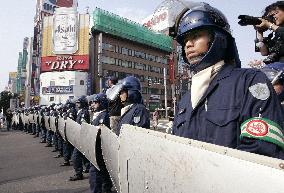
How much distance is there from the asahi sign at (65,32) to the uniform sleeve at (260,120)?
53947mm

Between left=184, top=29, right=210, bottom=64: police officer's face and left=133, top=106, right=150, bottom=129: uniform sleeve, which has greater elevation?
left=184, top=29, right=210, bottom=64: police officer's face

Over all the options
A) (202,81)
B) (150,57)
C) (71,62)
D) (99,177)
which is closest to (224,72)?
(202,81)

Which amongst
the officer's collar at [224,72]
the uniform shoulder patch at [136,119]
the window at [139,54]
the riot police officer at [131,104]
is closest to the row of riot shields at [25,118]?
the riot police officer at [131,104]

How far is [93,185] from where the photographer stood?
4867mm

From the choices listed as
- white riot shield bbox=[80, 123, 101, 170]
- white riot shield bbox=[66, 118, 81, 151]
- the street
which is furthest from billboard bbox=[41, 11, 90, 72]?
white riot shield bbox=[80, 123, 101, 170]

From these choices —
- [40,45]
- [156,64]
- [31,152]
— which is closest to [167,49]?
[156,64]

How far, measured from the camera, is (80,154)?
23.1ft

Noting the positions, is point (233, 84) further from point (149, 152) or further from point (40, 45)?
point (40, 45)

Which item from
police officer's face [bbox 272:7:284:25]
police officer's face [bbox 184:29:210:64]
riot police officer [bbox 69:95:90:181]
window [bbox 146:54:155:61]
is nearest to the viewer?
police officer's face [bbox 184:29:210:64]

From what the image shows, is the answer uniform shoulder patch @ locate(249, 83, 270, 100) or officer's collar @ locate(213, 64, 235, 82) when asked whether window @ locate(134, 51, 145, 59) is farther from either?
uniform shoulder patch @ locate(249, 83, 270, 100)

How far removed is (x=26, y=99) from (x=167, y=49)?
3437 cm

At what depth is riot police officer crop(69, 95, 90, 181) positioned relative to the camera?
7023 mm

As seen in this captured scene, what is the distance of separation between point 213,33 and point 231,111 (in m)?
0.56

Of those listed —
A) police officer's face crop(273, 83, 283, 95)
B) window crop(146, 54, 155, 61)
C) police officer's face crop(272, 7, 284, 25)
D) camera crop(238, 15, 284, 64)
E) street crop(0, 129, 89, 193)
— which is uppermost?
window crop(146, 54, 155, 61)
